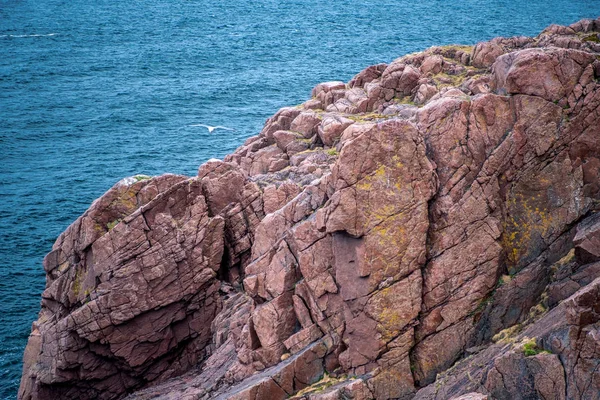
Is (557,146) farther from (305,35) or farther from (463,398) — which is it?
(305,35)

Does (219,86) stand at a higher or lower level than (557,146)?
higher

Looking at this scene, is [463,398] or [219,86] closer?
[463,398]

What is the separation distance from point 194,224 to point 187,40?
12992 cm

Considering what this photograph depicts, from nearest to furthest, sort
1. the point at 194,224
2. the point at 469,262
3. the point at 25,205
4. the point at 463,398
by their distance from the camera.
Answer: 1. the point at 463,398
2. the point at 469,262
3. the point at 194,224
4. the point at 25,205

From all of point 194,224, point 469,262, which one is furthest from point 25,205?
point 469,262

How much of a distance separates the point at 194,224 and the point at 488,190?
20.1 metres

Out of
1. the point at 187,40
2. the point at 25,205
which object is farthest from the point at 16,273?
the point at 187,40

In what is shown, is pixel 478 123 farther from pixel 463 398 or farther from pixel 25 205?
pixel 25 205

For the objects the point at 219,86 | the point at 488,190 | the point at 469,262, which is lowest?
the point at 469,262

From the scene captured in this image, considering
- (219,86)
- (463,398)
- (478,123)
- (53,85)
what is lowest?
(463,398)

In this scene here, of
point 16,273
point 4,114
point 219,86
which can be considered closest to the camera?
point 16,273

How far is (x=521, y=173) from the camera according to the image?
112 ft

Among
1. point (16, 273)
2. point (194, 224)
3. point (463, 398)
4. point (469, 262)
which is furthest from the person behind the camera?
point (16, 273)

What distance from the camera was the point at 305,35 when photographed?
560 feet
